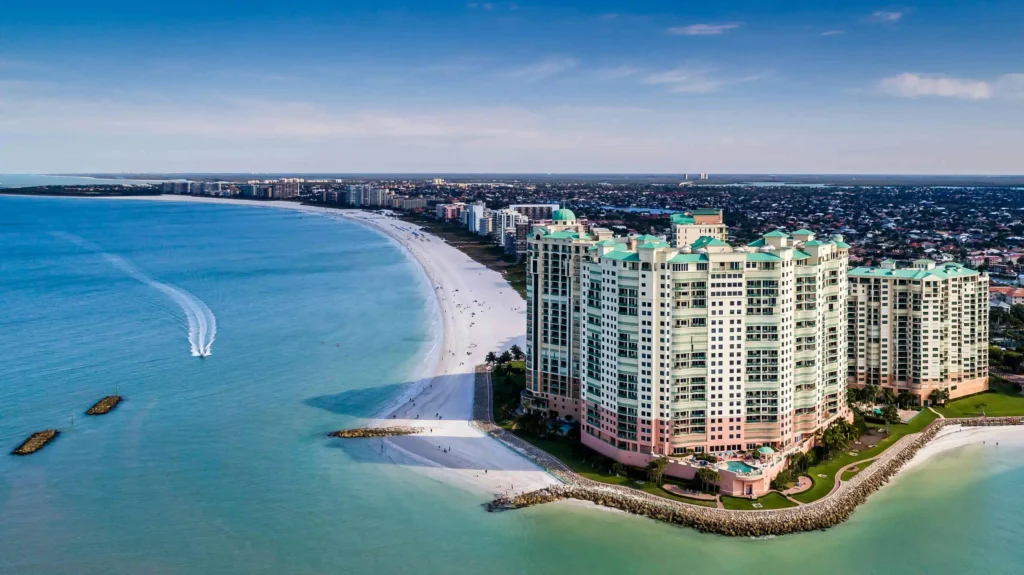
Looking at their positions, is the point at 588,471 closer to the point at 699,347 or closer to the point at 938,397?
the point at 699,347

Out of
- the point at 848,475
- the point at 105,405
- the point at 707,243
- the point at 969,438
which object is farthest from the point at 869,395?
the point at 105,405

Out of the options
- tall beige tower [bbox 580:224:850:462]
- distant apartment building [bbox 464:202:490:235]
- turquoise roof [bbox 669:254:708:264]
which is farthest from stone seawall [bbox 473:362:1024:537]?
distant apartment building [bbox 464:202:490:235]

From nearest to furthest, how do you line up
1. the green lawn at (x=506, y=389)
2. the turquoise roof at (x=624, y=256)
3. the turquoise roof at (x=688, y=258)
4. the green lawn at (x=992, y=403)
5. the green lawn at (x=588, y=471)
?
the green lawn at (x=588, y=471), the turquoise roof at (x=688, y=258), the turquoise roof at (x=624, y=256), the green lawn at (x=506, y=389), the green lawn at (x=992, y=403)

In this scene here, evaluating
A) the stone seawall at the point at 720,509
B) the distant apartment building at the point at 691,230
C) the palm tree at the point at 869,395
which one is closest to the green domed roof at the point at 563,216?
the distant apartment building at the point at 691,230

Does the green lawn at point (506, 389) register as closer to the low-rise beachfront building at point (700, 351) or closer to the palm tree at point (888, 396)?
the low-rise beachfront building at point (700, 351)

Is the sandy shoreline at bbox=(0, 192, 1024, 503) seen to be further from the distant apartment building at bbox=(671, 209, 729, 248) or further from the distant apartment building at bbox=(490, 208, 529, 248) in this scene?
the distant apartment building at bbox=(490, 208, 529, 248)

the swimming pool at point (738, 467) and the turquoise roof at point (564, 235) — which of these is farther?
the turquoise roof at point (564, 235)

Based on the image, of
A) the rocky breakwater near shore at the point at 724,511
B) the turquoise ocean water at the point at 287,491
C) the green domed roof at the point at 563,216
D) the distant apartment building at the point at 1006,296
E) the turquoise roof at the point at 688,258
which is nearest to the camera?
the turquoise ocean water at the point at 287,491
